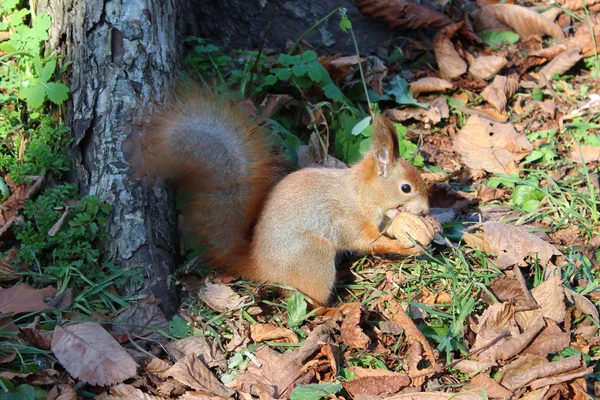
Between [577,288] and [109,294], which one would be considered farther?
[577,288]

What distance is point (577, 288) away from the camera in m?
2.81

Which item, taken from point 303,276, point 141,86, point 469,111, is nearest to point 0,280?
point 141,86

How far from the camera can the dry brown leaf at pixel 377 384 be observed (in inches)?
89.2

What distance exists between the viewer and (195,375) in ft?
7.53

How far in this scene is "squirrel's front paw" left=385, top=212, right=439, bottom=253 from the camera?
282cm

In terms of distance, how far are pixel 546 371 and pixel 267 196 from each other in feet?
4.36

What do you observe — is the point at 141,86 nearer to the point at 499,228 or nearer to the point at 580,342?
the point at 499,228

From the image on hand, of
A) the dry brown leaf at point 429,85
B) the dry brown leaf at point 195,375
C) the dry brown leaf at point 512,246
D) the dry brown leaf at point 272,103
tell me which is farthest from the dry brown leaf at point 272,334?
the dry brown leaf at point 429,85

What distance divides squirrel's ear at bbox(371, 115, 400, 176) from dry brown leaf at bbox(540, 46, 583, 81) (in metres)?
1.94

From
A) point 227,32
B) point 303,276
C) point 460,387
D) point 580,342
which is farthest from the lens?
point 227,32

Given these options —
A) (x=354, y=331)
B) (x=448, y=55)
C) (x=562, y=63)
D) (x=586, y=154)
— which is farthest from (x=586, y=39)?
(x=354, y=331)

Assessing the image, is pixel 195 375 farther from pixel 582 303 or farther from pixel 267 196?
pixel 582 303

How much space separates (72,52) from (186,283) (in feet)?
3.88

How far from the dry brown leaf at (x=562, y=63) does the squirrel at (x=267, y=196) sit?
1943mm
